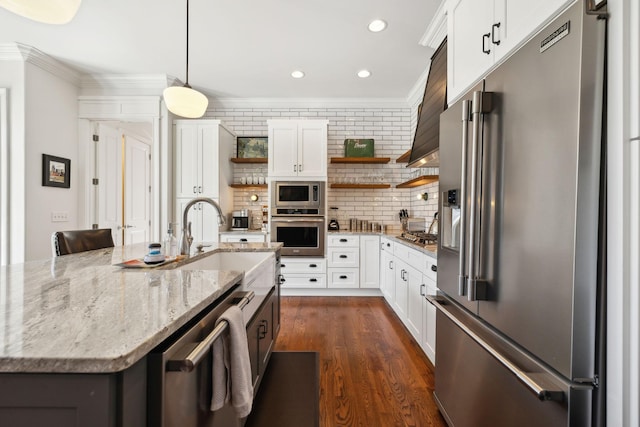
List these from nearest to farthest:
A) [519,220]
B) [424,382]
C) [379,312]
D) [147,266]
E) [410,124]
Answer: [519,220] < [147,266] < [424,382] < [379,312] < [410,124]

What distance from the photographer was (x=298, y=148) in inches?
158

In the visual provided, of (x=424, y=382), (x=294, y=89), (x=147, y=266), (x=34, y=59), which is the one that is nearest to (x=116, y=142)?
(x=34, y=59)

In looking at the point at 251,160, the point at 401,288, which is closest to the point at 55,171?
the point at 251,160

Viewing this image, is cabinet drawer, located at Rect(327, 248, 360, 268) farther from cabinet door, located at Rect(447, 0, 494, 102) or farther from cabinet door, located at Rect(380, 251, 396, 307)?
cabinet door, located at Rect(447, 0, 494, 102)

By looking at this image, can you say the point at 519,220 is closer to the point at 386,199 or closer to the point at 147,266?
the point at 147,266

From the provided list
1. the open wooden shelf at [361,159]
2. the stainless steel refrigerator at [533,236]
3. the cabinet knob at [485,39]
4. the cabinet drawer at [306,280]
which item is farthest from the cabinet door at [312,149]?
the cabinet knob at [485,39]

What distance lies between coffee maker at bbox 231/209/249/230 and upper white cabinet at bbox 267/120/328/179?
29.1 inches

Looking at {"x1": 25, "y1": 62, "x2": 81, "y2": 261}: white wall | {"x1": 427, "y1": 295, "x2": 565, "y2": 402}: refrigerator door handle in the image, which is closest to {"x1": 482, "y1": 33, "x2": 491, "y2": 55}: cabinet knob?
{"x1": 427, "y1": 295, "x2": 565, "y2": 402}: refrigerator door handle

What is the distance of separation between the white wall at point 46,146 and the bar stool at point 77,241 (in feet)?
4.88

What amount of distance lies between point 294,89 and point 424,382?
3.77 m

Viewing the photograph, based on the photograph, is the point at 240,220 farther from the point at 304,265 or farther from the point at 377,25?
the point at 377,25

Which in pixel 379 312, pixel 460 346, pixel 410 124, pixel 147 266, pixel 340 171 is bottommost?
pixel 379 312

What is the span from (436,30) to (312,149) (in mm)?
1949

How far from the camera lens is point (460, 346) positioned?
140cm
